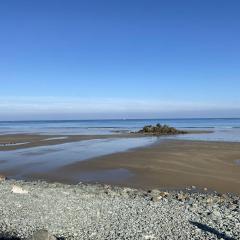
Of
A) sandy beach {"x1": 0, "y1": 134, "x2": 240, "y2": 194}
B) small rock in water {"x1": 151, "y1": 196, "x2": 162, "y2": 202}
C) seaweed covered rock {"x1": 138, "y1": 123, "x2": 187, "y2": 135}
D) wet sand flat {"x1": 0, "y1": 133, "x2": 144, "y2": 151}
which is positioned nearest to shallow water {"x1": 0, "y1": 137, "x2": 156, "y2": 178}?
sandy beach {"x1": 0, "y1": 134, "x2": 240, "y2": 194}

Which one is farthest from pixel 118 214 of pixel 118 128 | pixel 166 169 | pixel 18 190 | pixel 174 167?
pixel 118 128

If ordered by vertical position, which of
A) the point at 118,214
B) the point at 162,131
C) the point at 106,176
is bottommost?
the point at 106,176

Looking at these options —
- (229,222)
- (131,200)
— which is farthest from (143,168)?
(229,222)

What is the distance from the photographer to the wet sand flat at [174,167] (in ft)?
54.1

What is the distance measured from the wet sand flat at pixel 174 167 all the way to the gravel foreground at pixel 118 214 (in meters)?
2.03

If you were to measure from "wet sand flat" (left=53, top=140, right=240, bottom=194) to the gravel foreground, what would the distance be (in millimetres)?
2030

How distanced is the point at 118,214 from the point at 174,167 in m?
9.65

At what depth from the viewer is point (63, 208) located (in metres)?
11.4

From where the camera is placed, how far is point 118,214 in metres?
10.8

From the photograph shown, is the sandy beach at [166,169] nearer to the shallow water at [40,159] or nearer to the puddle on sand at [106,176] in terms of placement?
the puddle on sand at [106,176]

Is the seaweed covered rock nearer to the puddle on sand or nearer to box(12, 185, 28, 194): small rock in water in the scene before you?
the puddle on sand

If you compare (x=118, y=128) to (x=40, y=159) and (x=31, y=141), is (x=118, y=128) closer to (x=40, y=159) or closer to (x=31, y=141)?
(x=31, y=141)

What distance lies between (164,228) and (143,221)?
724 millimetres

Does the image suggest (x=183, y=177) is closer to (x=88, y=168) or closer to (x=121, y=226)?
(x=88, y=168)
